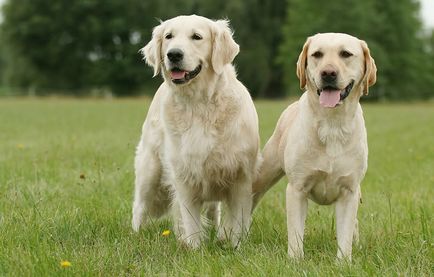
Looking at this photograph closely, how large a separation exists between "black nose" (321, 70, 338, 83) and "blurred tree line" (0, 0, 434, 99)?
3990 centimetres

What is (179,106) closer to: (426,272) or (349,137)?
(349,137)

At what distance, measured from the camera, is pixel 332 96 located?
399 cm

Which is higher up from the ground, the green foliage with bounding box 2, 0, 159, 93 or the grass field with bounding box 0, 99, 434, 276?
the grass field with bounding box 0, 99, 434, 276

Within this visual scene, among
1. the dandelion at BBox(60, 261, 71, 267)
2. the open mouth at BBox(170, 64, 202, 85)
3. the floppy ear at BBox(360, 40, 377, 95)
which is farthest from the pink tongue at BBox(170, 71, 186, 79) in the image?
the dandelion at BBox(60, 261, 71, 267)

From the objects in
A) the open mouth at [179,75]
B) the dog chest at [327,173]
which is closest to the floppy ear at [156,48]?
the open mouth at [179,75]

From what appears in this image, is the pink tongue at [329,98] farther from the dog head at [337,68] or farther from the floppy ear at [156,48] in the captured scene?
the floppy ear at [156,48]

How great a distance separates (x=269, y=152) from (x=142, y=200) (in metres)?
1.18

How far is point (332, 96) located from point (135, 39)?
44935 millimetres

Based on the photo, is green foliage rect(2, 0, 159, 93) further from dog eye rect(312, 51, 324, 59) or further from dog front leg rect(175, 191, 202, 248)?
dog eye rect(312, 51, 324, 59)

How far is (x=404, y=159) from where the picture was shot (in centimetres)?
881

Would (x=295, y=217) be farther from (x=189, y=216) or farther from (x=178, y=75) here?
(x=178, y=75)

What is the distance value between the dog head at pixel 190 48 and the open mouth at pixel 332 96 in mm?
918

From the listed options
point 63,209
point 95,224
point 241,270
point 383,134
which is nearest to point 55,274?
point 241,270

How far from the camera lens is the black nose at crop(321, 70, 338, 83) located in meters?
3.92
